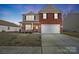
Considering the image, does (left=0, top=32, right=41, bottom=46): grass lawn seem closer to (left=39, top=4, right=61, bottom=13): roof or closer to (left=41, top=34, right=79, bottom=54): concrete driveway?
(left=41, top=34, right=79, bottom=54): concrete driveway

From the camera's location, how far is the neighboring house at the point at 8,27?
3.97 metres

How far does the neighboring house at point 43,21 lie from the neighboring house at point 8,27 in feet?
0.53

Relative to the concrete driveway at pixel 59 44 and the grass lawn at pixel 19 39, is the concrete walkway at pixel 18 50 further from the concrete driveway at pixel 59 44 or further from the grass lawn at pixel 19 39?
the concrete driveway at pixel 59 44

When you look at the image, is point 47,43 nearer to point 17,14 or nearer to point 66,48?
point 66,48

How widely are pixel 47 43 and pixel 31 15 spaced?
2.43 feet

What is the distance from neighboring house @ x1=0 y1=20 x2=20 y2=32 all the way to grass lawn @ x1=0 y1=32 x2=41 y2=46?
0.09 metres

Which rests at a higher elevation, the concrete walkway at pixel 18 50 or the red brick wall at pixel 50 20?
the red brick wall at pixel 50 20

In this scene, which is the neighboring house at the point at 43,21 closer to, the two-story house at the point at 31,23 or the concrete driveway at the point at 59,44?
the two-story house at the point at 31,23

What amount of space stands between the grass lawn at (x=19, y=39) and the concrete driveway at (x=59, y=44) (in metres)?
→ 0.19

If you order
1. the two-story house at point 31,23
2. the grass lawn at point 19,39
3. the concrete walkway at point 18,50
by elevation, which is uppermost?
the two-story house at point 31,23

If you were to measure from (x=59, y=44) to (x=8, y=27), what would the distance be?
124cm

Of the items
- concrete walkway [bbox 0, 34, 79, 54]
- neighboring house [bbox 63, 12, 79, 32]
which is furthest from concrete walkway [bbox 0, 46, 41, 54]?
neighboring house [bbox 63, 12, 79, 32]

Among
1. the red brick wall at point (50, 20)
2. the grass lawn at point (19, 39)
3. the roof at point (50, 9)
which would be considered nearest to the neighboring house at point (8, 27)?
the grass lawn at point (19, 39)

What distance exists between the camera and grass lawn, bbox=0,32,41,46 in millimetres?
3963
